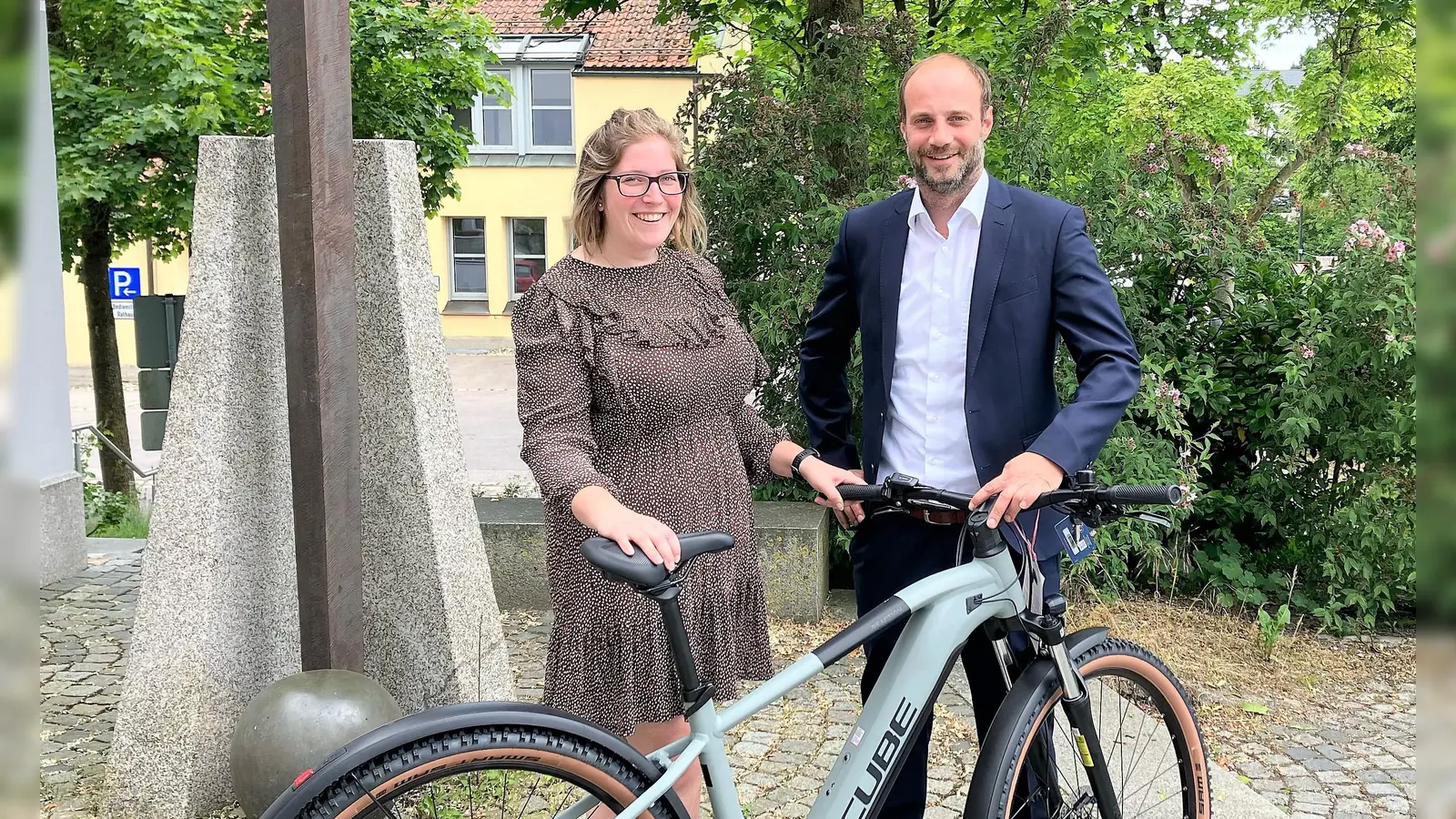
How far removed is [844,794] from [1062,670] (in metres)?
0.54

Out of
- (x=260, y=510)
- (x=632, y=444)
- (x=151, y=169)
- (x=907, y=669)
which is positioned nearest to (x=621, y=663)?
(x=632, y=444)

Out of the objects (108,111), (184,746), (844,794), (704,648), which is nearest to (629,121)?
(704,648)

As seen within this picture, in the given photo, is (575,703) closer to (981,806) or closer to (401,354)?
(981,806)

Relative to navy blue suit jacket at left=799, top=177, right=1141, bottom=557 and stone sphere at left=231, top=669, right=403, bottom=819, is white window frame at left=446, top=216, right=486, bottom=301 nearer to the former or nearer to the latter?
stone sphere at left=231, top=669, right=403, bottom=819

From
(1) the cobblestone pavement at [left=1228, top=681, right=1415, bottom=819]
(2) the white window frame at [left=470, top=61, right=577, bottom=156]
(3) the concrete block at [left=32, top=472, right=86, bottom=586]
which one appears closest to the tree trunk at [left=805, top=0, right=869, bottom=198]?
(1) the cobblestone pavement at [left=1228, top=681, right=1415, bottom=819]

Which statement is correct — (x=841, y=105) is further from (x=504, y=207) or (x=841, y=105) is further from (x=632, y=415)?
(x=504, y=207)

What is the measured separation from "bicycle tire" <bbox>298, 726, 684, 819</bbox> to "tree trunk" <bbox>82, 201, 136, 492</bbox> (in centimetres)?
1104

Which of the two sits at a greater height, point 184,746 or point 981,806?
point 981,806

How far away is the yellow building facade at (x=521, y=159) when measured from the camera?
97.9 feet

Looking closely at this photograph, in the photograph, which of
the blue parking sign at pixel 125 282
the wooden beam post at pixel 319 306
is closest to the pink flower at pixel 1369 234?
the wooden beam post at pixel 319 306

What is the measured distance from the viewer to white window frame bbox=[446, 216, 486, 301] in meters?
31.8

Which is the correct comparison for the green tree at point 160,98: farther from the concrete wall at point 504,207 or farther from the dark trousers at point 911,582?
the concrete wall at point 504,207

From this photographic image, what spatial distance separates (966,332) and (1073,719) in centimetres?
88

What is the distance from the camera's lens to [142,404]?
1098 cm
